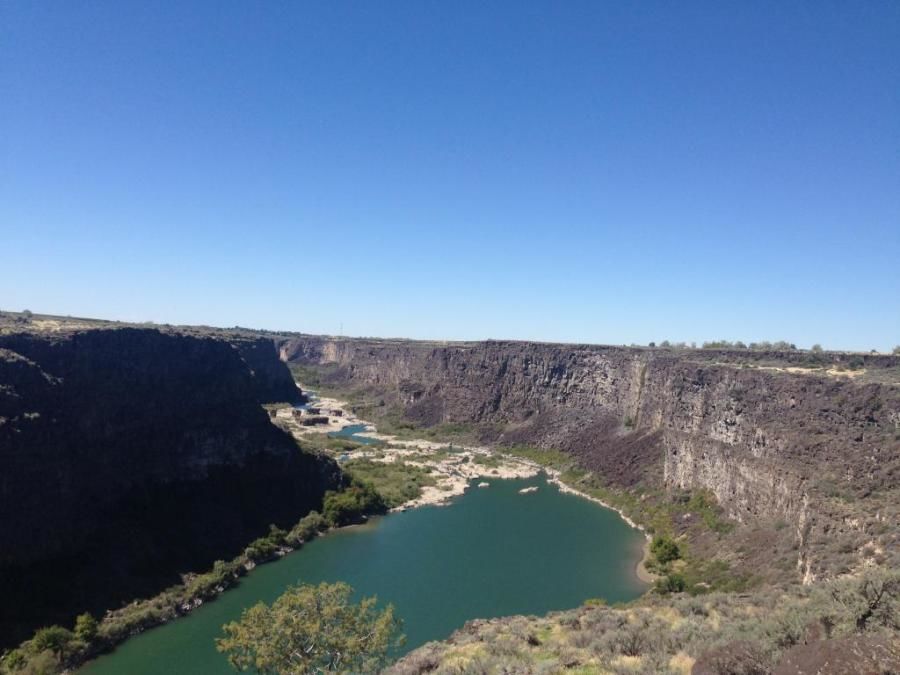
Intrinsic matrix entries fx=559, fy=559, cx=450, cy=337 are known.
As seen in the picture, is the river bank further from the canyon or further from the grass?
the canyon

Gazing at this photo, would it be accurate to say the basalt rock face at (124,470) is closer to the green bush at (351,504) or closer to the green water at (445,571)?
the green bush at (351,504)

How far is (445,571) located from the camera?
49.8 meters

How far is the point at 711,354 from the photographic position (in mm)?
83000

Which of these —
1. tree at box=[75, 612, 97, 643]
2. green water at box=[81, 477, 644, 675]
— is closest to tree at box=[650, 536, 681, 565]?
green water at box=[81, 477, 644, 675]

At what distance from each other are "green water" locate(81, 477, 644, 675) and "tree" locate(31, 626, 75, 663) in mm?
1826

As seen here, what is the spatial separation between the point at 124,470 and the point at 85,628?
616 inches

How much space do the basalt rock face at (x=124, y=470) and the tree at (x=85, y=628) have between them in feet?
5.58

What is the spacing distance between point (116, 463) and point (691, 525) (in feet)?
180

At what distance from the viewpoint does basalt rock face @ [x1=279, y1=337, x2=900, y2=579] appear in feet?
137

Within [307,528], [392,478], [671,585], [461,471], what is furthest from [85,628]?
[461,471]

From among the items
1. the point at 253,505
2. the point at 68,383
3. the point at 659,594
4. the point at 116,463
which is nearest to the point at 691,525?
the point at 659,594

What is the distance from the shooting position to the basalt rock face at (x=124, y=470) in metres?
37.7

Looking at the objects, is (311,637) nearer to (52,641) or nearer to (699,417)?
(52,641)

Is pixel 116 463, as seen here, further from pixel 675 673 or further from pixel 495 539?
pixel 675 673
